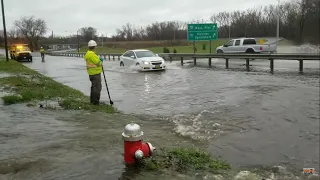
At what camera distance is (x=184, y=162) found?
4.46m

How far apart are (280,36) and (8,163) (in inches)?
196

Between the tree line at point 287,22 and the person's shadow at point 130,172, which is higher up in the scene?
the tree line at point 287,22

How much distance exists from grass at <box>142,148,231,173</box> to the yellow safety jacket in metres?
4.82

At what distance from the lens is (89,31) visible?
7175 cm


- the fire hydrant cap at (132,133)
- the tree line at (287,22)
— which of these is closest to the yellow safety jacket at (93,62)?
the tree line at (287,22)

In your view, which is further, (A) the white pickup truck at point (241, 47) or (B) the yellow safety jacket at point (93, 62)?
(A) the white pickup truck at point (241, 47)

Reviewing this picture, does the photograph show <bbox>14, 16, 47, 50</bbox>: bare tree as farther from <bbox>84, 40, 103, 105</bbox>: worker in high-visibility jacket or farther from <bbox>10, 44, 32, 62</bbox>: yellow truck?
<bbox>84, 40, 103, 105</bbox>: worker in high-visibility jacket

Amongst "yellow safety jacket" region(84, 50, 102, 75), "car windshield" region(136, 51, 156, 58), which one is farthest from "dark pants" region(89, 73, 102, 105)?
"car windshield" region(136, 51, 156, 58)

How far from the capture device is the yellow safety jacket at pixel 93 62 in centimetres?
904

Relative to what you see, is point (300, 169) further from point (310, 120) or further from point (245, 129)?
point (310, 120)

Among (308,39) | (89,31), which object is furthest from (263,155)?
(89,31)

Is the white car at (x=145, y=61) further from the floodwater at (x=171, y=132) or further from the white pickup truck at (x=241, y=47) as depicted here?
the floodwater at (x=171, y=132)

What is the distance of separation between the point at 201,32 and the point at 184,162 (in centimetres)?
2660

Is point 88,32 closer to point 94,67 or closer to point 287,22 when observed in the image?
point 94,67
